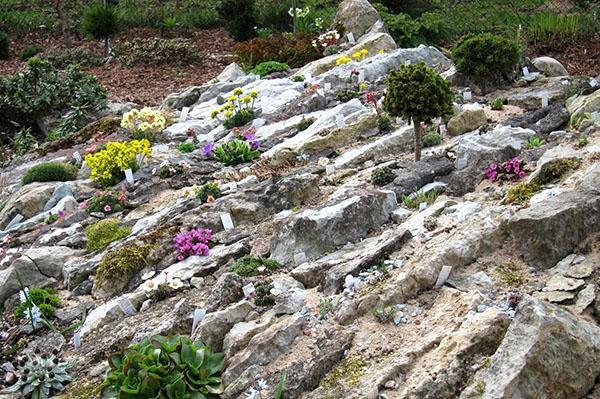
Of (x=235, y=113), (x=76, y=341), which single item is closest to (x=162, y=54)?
(x=235, y=113)

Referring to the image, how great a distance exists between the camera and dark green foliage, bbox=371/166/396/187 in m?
8.45

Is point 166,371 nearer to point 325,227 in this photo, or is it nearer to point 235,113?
point 325,227

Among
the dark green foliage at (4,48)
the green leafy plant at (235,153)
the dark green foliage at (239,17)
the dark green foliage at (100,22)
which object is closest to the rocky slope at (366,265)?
the green leafy plant at (235,153)

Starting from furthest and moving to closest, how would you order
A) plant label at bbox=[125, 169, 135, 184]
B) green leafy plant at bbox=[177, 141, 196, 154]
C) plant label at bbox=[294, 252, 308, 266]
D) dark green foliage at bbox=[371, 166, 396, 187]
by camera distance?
green leafy plant at bbox=[177, 141, 196, 154]
plant label at bbox=[125, 169, 135, 184]
dark green foliage at bbox=[371, 166, 396, 187]
plant label at bbox=[294, 252, 308, 266]

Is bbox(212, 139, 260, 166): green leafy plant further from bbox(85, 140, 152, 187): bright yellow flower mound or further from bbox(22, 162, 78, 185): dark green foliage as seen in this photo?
bbox(22, 162, 78, 185): dark green foliage

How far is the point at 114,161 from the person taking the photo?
37.0 feet

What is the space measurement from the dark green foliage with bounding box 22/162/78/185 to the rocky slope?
2.01ft

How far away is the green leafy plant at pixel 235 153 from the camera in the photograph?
36.8 feet

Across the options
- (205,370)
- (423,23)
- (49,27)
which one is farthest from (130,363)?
(49,27)

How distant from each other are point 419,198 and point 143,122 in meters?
7.03

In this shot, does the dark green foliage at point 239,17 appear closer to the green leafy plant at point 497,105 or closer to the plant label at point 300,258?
the green leafy plant at point 497,105

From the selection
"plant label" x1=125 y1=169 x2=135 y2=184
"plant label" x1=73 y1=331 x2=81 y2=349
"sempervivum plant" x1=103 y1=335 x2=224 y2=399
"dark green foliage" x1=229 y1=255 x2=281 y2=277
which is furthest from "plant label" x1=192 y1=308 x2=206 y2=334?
"plant label" x1=125 y1=169 x2=135 y2=184

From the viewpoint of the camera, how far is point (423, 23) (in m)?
17.3

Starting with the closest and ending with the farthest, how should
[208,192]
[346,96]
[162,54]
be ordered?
[208,192] → [346,96] → [162,54]
